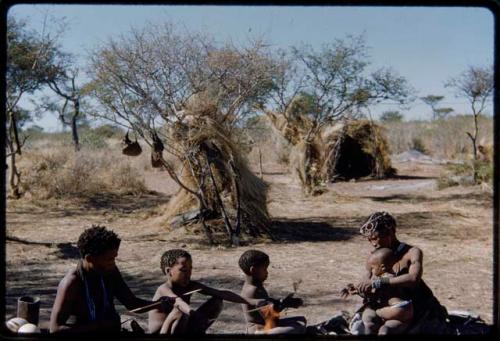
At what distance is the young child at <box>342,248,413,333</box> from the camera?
10.7 ft

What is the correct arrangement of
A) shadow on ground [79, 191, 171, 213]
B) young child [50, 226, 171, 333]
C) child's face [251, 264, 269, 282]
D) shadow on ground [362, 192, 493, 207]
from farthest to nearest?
shadow on ground [362, 192, 493, 207] → shadow on ground [79, 191, 171, 213] → child's face [251, 264, 269, 282] → young child [50, 226, 171, 333]

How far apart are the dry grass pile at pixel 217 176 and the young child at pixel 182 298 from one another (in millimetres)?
5614

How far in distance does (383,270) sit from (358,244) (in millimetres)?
5472

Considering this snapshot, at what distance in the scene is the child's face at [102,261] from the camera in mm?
3107

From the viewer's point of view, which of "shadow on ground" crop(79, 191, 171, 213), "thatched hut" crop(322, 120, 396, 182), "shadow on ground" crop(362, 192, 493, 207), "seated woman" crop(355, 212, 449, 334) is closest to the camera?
"seated woman" crop(355, 212, 449, 334)

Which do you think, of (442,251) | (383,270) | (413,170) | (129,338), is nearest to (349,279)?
(442,251)

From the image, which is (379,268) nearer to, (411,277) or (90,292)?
(411,277)

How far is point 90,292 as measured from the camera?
3113 mm

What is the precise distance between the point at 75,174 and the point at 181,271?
11.2 meters

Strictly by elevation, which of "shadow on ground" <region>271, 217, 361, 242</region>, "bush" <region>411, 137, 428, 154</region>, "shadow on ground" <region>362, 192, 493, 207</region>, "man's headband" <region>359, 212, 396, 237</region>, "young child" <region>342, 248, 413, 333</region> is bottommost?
"shadow on ground" <region>271, 217, 361, 242</region>

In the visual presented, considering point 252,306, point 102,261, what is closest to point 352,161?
point 252,306

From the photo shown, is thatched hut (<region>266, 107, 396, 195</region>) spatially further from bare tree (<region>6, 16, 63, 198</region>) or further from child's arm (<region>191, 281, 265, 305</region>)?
child's arm (<region>191, 281, 265, 305</region>)

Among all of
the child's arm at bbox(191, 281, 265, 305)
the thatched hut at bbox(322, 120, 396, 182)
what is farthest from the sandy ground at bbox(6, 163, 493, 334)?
the thatched hut at bbox(322, 120, 396, 182)

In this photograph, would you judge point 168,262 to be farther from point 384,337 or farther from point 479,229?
point 479,229
